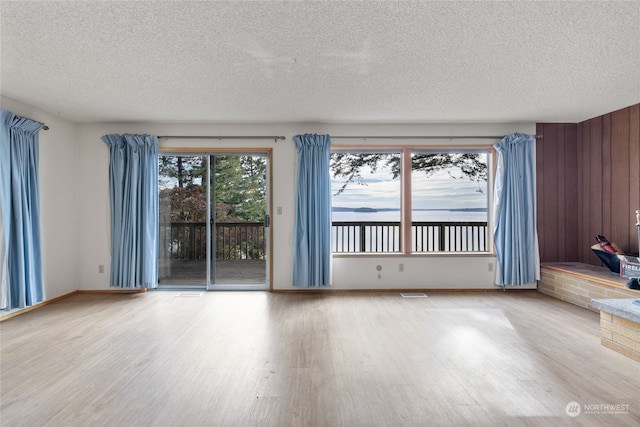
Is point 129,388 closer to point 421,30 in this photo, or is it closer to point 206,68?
point 206,68

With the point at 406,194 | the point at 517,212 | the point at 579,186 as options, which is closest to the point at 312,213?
the point at 406,194

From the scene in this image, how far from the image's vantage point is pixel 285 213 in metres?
4.94

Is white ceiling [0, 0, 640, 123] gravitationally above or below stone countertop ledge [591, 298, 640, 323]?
above

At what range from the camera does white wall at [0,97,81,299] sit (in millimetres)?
4293

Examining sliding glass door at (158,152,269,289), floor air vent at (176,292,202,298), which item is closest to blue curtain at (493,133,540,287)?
sliding glass door at (158,152,269,289)

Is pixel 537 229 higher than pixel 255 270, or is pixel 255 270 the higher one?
pixel 537 229

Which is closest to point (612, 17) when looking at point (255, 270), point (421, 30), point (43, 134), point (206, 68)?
point (421, 30)

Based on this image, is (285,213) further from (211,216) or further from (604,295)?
(604,295)

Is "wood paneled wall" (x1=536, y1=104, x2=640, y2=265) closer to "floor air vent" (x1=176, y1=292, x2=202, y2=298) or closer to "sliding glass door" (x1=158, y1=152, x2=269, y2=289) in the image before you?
"sliding glass door" (x1=158, y1=152, x2=269, y2=289)

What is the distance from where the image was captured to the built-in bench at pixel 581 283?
3725mm

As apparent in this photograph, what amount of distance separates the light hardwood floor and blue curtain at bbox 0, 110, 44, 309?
1.17ft

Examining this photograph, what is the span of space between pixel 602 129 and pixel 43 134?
728 cm

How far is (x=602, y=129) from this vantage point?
14.9 ft

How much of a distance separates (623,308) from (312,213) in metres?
3.38
